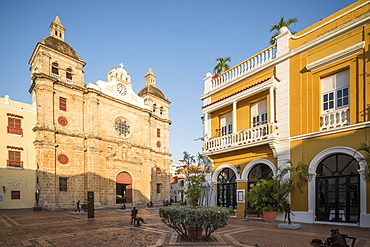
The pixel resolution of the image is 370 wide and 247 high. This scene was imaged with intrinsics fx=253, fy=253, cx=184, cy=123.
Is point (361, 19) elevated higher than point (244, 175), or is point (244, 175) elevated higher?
point (361, 19)

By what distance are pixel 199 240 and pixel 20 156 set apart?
23171mm

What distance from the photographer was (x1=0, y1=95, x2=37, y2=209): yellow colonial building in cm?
2348

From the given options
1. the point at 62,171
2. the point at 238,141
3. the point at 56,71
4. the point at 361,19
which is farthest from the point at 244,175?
the point at 56,71

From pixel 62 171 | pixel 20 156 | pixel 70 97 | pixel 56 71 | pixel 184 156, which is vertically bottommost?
pixel 62 171

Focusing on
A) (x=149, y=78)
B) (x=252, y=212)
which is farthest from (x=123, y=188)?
(x=252, y=212)

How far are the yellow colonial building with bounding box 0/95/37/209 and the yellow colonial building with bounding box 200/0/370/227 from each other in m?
18.9

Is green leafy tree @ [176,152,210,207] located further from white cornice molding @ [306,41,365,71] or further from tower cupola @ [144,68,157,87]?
tower cupola @ [144,68,157,87]

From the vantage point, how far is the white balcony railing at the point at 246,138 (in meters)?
13.9

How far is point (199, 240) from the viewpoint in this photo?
808cm

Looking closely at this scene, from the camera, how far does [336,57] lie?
469 inches

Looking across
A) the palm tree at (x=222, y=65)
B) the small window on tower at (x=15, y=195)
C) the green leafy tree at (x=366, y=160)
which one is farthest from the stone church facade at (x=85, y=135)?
the green leafy tree at (x=366, y=160)

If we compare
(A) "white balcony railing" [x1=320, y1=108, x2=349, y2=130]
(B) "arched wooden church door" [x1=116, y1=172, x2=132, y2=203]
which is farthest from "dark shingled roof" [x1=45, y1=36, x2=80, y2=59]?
(A) "white balcony railing" [x1=320, y1=108, x2=349, y2=130]

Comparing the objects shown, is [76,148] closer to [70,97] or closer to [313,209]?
[70,97]

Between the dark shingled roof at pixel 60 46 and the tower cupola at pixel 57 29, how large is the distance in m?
1.21
